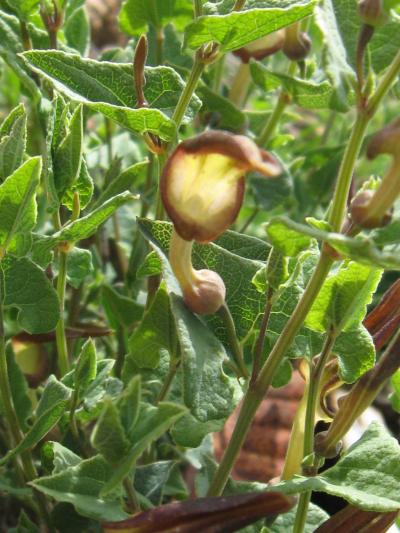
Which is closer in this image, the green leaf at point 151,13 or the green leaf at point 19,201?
the green leaf at point 19,201

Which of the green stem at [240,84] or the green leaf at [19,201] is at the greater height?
the green leaf at [19,201]

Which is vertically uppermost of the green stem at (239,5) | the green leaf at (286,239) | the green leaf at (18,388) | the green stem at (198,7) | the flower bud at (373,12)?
the flower bud at (373,12)

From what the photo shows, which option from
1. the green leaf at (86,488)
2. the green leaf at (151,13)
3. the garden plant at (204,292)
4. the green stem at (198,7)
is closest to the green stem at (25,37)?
the garden plant at (204,292)

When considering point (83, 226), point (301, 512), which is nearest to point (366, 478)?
point (301, 512)

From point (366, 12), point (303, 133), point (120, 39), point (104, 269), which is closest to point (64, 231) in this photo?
point (366, 12)

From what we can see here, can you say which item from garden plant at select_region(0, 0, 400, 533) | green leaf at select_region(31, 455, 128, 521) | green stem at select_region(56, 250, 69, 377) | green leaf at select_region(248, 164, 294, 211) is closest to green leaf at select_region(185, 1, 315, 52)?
garden plant at select_region(0, 0, 400, 533)

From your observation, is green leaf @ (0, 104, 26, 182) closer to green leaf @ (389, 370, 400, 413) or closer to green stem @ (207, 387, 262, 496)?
green stem @ (207, 387, 262, 496)

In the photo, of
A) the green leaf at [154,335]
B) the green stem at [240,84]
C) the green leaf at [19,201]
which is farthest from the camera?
the green stem at [240,84]

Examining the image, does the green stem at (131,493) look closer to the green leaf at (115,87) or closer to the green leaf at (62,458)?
the green leaf at (62,458)
